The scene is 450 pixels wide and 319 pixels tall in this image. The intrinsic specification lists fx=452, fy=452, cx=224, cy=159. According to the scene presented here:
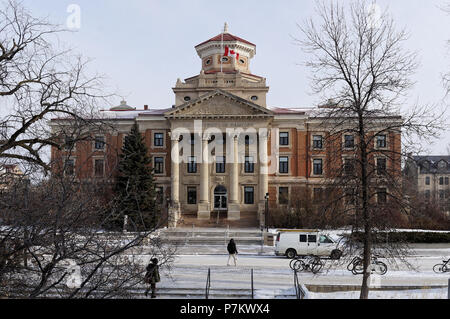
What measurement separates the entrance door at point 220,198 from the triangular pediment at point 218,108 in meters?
9.57

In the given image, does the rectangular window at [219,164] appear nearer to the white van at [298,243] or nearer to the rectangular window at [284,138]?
the rectangular window at [284,138]

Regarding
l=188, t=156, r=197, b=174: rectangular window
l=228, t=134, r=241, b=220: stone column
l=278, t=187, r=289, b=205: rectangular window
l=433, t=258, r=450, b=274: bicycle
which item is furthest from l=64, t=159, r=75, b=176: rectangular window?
l=188, t=156, r=197, b=174: rectangular window

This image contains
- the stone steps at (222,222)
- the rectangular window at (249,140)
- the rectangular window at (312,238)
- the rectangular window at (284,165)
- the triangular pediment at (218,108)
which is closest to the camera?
the rectangular window at (312,238)

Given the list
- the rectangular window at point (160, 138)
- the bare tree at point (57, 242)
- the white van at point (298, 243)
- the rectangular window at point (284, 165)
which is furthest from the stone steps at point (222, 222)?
the bare tree at point (57, 242)

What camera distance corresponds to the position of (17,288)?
22.7ft

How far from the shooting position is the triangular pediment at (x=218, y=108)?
5150 centimetres

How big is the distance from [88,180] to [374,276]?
53.4ft

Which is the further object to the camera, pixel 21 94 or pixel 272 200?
pixel 272 200

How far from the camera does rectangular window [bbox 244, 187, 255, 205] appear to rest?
2147 inches

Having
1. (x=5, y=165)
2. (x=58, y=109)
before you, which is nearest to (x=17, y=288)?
(x=5, y=165)

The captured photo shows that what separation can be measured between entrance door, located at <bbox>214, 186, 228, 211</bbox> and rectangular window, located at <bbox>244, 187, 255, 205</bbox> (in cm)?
244

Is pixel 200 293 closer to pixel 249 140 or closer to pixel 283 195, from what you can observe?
pixel 283 195

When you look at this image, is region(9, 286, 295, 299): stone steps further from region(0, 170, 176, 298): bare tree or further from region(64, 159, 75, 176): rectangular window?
region(0, 170, 176, 298): bare tree
